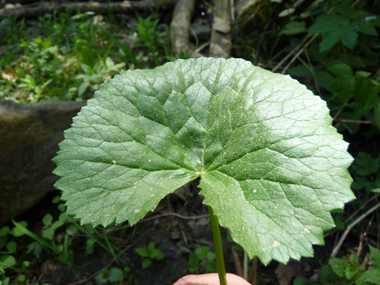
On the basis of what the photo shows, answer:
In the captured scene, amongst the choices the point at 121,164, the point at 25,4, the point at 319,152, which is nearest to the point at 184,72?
the point at 121,164

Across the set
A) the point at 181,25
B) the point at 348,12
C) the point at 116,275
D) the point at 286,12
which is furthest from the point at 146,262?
the point at 181,25

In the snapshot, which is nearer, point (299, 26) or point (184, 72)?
point (184, 72)

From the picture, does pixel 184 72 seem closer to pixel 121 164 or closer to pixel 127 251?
pixel 121 164

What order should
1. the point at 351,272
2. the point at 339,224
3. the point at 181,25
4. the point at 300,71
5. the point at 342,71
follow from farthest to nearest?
the point at 181,25, the point at 300,71, the point at 339,224, the point at 342,71, the point at 351,272

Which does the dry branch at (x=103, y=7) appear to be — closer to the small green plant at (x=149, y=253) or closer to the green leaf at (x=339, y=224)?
the small green plant at (x=149, y=253)

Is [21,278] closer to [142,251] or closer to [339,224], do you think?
[142,251]

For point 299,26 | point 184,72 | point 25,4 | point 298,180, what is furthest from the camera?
point 25,4

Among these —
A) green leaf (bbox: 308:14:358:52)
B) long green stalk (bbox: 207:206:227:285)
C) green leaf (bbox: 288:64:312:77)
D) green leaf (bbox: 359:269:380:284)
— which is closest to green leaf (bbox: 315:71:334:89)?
green leaf (bbox: 288:64:312:77)
